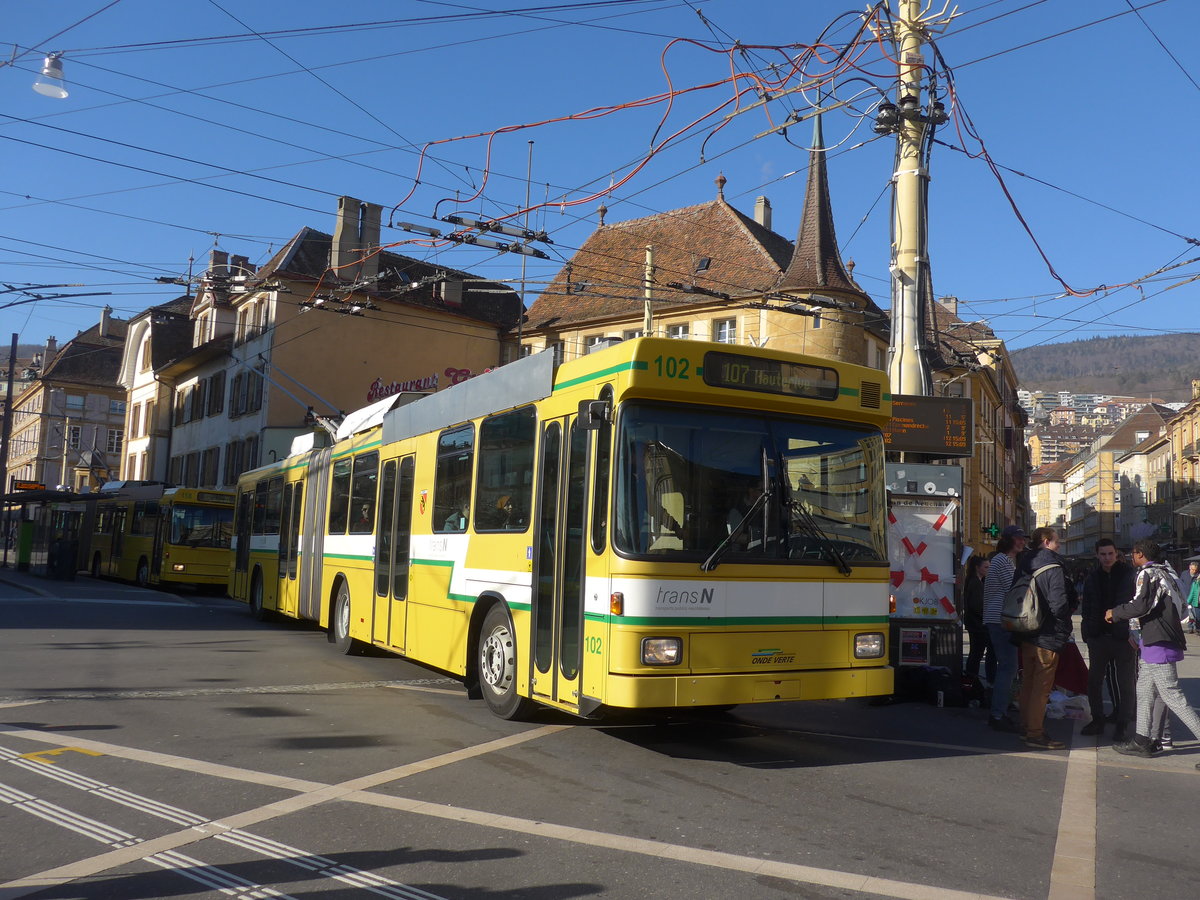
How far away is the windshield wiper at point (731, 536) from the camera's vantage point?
736 cm

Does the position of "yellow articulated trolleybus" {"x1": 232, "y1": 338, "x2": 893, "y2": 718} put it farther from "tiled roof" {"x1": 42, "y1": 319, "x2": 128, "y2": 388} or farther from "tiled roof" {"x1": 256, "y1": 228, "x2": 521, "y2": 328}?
"tiled roof" {"x1": 42, "y1": 319, "x2": 128, "y2": 388}

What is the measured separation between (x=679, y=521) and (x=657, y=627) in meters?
0.72

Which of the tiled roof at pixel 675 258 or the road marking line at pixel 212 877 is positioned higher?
the tiled roof at pixel 675 258

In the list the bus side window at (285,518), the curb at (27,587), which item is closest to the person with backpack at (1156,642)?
the bus side window at (285,518)

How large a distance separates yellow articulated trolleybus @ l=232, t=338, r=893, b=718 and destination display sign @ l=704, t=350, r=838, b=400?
0.01m

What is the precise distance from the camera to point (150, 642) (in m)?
15.3

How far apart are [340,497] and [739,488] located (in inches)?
328

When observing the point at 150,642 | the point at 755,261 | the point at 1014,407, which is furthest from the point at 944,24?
the point at 1014,407

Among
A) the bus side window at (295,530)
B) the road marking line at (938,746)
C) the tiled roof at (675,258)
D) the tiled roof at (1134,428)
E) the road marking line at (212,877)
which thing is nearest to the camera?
the road marking line at (212,877)

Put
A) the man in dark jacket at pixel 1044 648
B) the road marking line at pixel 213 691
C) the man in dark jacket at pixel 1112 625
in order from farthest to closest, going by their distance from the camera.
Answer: the road marking line at pixel 213 691, the man in dark jacket at pixel 1112 625, the man in dark jacket at pixel 1044 648

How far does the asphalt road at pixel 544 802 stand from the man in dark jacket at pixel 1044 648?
29 cm

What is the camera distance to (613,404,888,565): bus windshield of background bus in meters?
7.38

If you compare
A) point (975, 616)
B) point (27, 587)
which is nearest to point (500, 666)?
point (975, 616)

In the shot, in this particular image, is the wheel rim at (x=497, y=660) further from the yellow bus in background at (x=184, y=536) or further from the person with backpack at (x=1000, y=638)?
the yellow bus in background at (x=184, y=536)
